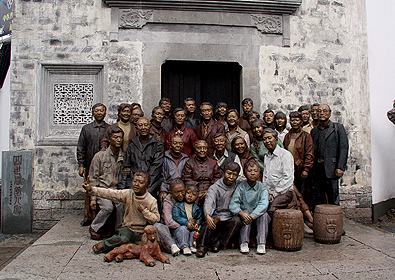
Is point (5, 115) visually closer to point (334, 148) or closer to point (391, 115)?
point (334, 148)

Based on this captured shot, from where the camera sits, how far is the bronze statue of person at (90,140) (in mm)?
5672

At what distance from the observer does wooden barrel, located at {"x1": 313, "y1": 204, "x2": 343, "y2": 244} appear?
4.56 metres

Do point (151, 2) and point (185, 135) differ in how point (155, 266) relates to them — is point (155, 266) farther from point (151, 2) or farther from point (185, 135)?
point (151, 2)

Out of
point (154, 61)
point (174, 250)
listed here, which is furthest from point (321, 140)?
point (154, 61)

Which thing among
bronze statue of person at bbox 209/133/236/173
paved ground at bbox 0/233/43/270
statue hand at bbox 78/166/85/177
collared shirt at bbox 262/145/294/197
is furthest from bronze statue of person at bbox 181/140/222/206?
paved ground at bbox 0/233/43/270

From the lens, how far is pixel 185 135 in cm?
553

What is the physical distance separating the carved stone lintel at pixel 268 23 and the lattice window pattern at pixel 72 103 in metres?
3.51

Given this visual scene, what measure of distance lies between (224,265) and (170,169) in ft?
5.41

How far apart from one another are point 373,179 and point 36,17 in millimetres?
7426

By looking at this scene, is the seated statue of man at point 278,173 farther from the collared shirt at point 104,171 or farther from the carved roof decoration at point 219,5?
the carved roof decoration at point 219,5

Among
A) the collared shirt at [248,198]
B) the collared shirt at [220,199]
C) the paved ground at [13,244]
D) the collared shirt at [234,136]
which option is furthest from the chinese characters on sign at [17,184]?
the collared shirt at [248,198]

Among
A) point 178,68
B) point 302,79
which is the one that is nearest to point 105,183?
point 178,68

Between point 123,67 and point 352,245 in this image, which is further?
point 123,67

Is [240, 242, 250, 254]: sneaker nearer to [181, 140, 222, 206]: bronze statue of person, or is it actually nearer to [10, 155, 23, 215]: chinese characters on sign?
[181, 140, 222, 206]: bronze statue of person
